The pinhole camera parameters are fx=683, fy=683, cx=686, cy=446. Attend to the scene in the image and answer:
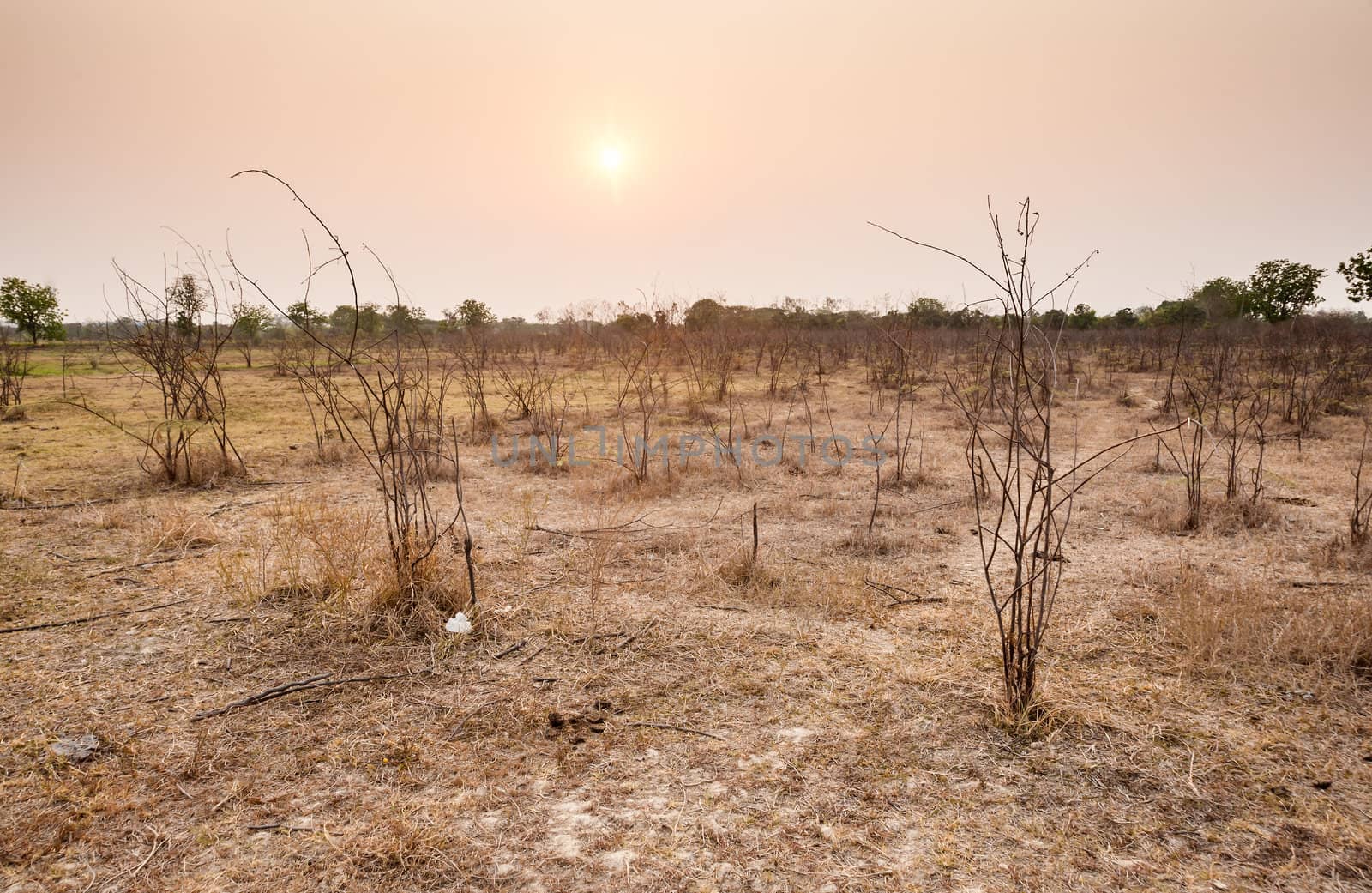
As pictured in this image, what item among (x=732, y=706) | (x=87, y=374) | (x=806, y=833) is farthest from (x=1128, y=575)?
(x=87, y=374)

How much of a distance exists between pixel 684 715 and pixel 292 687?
1570 millimetres

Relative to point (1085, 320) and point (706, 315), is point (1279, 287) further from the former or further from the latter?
point (706, 315)

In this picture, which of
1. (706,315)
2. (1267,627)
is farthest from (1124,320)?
(1267,627)

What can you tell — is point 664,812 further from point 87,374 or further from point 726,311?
point 726,311

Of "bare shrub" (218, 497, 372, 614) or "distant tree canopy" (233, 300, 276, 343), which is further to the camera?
"distant tree canopy" (233, 300, 276, 343)

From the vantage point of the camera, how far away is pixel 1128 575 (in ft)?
12.9

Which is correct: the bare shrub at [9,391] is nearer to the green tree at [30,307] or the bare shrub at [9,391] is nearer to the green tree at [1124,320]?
the green tree at [30,307]

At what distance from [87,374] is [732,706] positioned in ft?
61.3

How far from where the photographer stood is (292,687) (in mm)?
2723

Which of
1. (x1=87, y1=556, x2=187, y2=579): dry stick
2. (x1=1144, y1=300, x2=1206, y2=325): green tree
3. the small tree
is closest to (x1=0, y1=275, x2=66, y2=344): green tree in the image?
the small tree

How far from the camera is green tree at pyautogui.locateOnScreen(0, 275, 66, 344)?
2788 cm

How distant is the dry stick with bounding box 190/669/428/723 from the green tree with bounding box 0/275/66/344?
114 feet

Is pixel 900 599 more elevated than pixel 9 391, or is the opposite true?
pixel 9 391

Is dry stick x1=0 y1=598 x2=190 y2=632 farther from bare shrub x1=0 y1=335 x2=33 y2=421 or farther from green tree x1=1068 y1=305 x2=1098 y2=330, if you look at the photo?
green tree x1=1068 y1=305 x2=1098 y2=330
